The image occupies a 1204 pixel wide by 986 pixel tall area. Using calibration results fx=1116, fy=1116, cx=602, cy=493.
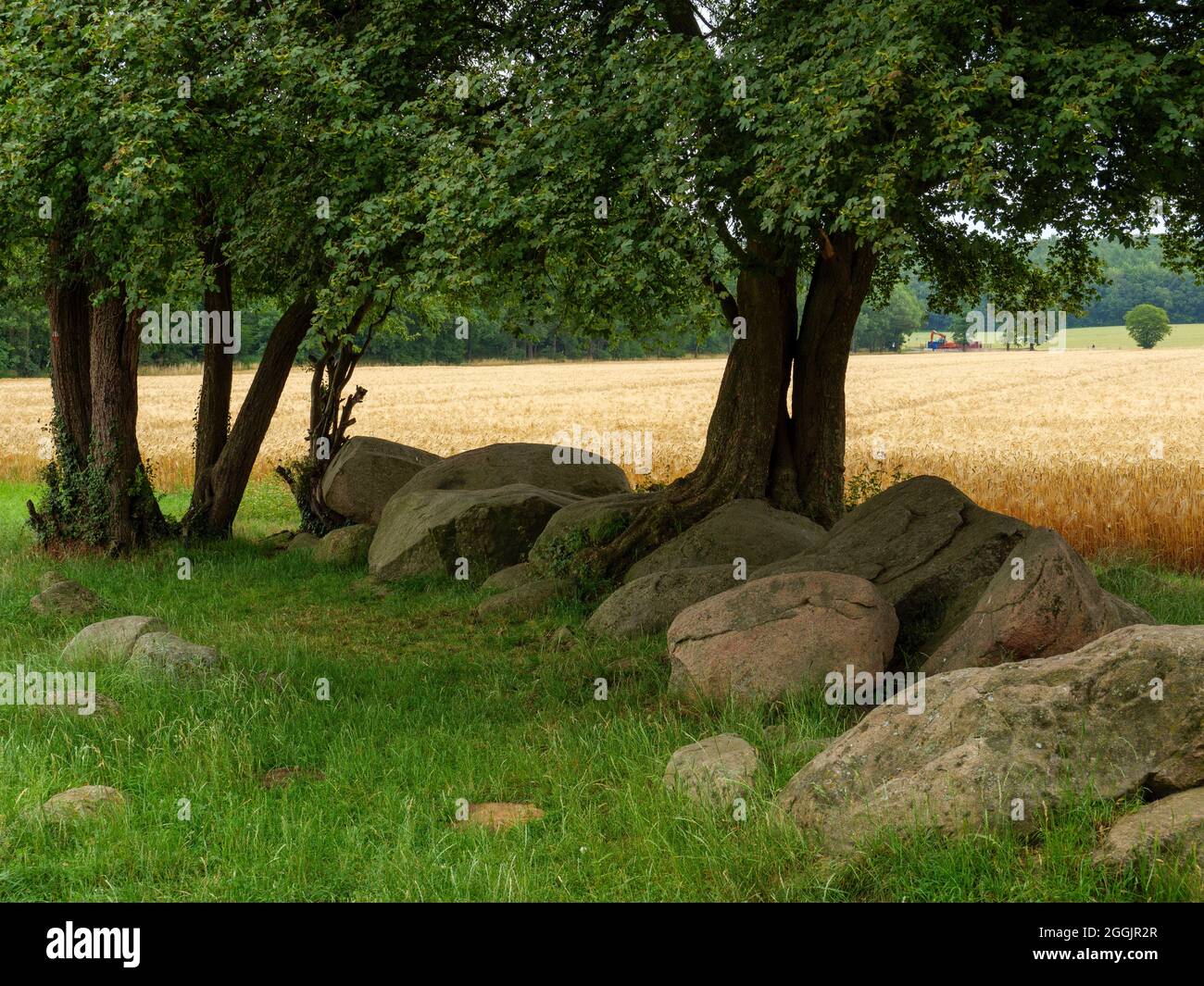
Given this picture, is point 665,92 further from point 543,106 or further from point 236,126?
point 236,126

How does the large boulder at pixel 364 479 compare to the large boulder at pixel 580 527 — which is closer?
the large boulder at pixel 580 527

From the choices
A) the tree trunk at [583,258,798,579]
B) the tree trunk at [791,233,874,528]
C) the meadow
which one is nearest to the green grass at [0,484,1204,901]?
the meadow

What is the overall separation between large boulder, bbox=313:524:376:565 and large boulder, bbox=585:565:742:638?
20.1 ft

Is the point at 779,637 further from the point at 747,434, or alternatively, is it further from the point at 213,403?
→ the point at 213,403

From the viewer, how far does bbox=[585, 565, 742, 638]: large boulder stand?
1200 cm

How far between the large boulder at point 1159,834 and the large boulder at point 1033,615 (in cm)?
312

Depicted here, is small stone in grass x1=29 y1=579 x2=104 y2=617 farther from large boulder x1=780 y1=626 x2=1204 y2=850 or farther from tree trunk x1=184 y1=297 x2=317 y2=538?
large boulder x1=780 y1=626 x2=1204 y2=850

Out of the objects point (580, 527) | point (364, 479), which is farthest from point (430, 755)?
point (364, 479)

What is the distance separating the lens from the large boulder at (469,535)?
52.5ft

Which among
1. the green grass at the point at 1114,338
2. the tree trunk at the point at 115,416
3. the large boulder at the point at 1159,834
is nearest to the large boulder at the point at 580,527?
the tree trunk at the point at 115,416

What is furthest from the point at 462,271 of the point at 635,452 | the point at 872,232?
the point at 635,452

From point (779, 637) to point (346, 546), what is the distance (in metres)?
9.77

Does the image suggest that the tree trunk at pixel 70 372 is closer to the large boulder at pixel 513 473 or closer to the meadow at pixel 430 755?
the meadow at pixel 430 755

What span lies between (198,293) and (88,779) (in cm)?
746
